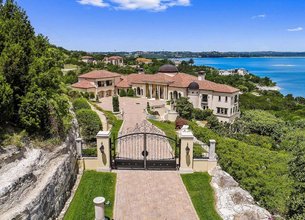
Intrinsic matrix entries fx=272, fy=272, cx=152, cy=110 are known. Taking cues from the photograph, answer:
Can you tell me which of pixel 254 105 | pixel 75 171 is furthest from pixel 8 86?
pixel 254 105

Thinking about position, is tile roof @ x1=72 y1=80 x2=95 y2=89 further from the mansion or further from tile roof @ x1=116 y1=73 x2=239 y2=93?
tile roof @ x1=116 y1=73 x2=239 y2=93

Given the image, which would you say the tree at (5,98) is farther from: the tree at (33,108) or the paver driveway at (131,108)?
the paver driveway at (131,108)

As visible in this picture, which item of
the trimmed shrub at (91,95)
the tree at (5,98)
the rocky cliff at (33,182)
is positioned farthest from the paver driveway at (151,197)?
the trimmed shrub at (91,95)

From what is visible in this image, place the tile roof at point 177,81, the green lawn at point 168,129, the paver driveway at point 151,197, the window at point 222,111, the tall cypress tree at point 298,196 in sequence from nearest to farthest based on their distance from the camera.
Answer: the tall cypress tree at point 298,196, the paver driveway at point 151,197, the green lawn at point 168,129, the window at point 222,111, the tile roof at point 177,81

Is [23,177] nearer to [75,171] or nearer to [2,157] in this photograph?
[2,157]

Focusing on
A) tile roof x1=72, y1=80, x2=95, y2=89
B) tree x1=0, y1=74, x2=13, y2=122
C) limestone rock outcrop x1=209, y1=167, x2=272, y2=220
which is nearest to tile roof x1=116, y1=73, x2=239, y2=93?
tile roof x1=72, y1=80, x2=95, y2=89

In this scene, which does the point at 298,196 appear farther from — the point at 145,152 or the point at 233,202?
the point at 145,152
